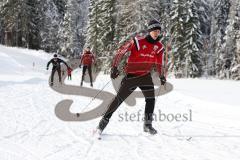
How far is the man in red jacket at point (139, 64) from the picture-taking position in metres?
7.16

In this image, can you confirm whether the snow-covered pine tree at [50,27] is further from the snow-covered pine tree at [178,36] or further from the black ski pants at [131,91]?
the black ski pants at [131,91]

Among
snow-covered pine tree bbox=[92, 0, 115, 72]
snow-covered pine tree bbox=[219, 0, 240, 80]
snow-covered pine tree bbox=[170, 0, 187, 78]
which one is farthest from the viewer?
snow-covered pine tree bbox=[92, 0, 115, 72]

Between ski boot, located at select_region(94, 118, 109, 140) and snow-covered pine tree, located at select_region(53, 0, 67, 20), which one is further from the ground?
snow-covered pine tree, located at select_region(53, 0, 67, 20)

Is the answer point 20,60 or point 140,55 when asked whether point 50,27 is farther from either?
point 140,55

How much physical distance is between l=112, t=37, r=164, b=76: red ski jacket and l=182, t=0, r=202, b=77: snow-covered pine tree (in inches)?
1149

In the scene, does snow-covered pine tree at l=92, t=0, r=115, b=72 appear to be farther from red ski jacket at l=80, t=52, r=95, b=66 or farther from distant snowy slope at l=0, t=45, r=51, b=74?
red ski jacket at l=80, t=52, r=95, b=66

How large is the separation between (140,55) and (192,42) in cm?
2968

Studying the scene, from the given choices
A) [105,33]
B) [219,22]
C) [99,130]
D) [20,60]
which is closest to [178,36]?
[105,33]

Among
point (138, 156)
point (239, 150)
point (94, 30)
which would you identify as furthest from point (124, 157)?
point (94, 30)

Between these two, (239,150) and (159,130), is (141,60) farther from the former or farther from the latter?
(239,150)

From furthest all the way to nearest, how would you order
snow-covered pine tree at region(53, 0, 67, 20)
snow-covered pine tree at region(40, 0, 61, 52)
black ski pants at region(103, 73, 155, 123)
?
snow-covered pine tree at region(53, 0, 67, 20) < snow-covered pine tree at region(40, 0, 61, 52) < black ski pants at region(103, 73, 155, 123)

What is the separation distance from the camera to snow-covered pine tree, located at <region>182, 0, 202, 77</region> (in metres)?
36.1

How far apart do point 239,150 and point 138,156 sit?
1841 millimetres

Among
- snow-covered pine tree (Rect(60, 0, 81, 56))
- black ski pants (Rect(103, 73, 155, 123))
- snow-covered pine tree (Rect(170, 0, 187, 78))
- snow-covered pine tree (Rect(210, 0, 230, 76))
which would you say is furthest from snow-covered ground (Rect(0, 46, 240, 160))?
snow-covered pine tree (Rect(60, 0, 81, 56))
